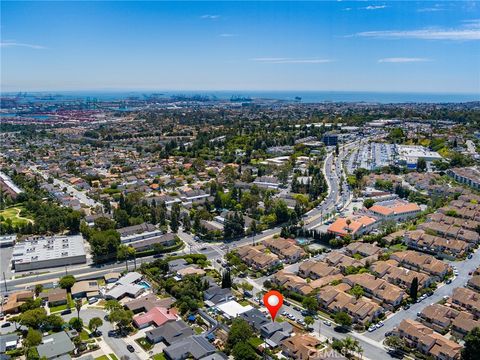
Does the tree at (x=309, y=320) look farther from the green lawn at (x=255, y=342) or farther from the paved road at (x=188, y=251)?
the paved road at (x=188, y=251)

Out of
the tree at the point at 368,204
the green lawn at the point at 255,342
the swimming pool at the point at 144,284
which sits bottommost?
the swimming pool at the point at 144,284

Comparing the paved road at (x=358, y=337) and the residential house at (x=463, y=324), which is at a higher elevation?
the residential house at (x=463, y=324)

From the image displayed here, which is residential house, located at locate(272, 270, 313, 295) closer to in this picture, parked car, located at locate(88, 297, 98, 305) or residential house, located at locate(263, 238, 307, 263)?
residential house, located at locate(263, 238, 307, 263)

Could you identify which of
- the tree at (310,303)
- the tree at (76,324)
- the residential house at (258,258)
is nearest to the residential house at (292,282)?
the tree at (310,303)

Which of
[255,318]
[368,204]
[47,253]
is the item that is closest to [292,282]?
[255,318]

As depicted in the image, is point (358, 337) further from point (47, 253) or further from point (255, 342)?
point (47, 253)

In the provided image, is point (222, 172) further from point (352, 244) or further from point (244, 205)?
point (352, 244)

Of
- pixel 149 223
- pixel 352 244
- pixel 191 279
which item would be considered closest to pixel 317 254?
pixel 352 244
